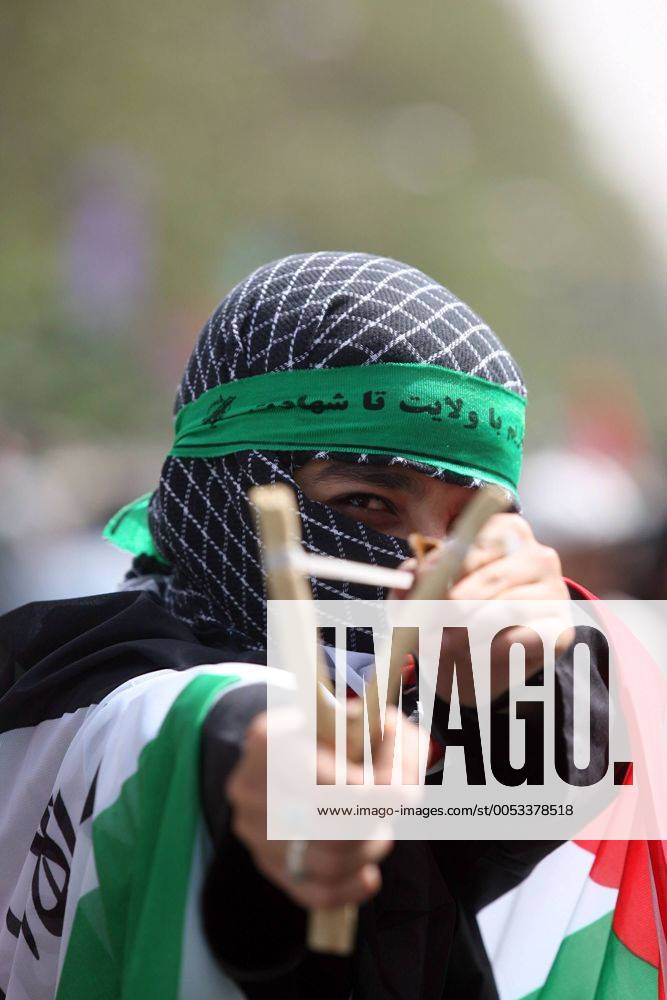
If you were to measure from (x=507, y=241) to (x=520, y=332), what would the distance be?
215 cm

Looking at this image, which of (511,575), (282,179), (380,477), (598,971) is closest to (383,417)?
(380,477)

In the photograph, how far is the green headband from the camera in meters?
1.50

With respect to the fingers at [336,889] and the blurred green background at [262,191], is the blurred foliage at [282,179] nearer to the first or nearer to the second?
the blurred green background at [262,191]

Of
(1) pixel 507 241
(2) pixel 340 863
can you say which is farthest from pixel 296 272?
(1) pixel 507 241

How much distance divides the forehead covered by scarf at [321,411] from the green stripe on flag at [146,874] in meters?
0.45

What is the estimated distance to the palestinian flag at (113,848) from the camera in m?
0.98

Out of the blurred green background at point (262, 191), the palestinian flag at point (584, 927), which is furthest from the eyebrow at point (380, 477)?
the blurred green background at point (262, 191)

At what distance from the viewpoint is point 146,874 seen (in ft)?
3.34

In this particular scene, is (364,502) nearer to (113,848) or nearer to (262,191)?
(113,848)

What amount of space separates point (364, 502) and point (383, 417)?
127mm

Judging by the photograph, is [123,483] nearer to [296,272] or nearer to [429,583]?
[296,272]

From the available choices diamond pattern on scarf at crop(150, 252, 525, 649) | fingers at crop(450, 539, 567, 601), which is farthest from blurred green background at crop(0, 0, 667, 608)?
fingers at crop(450, 539, 567, 601)

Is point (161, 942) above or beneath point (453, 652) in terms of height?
beneath

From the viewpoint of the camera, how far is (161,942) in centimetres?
98
